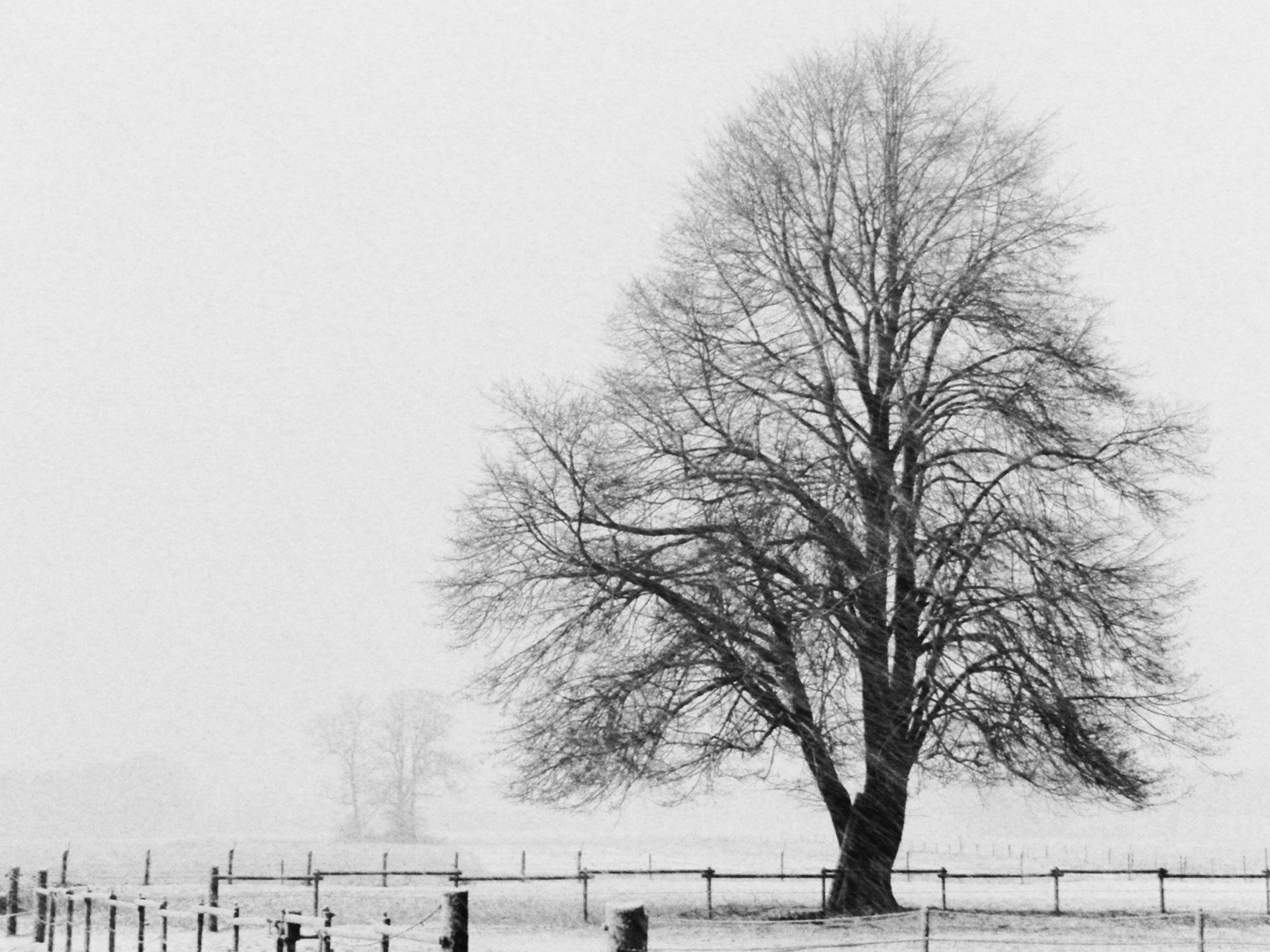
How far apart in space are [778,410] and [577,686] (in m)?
5.38

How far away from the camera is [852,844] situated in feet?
69.4

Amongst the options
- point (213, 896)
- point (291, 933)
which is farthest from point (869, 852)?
point (291, 933)

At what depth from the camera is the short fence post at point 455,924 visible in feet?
26.7

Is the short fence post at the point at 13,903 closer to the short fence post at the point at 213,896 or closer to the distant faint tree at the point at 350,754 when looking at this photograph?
the short fence post at the point at 213,896

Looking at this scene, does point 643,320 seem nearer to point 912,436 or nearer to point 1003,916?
point 912,436

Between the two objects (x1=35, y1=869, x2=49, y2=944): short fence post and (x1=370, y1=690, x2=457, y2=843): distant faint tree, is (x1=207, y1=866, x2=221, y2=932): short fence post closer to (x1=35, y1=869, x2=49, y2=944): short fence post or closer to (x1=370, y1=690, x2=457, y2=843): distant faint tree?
(x1=35, y1=869, x2=49, y2=944): short fence post

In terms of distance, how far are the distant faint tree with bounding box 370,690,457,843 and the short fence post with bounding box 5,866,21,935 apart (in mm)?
50530

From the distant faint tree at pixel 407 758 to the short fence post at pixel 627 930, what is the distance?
218 feet

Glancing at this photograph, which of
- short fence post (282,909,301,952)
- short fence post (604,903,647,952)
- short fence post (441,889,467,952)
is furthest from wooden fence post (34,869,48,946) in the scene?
short fence post (604,903,647,952)

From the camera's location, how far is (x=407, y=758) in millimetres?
73562

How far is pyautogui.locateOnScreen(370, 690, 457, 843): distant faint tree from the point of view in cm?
7225

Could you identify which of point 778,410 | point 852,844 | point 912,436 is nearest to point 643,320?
point 778,410

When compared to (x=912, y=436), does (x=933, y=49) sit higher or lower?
higher

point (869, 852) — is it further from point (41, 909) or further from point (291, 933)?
point (41, 909)
